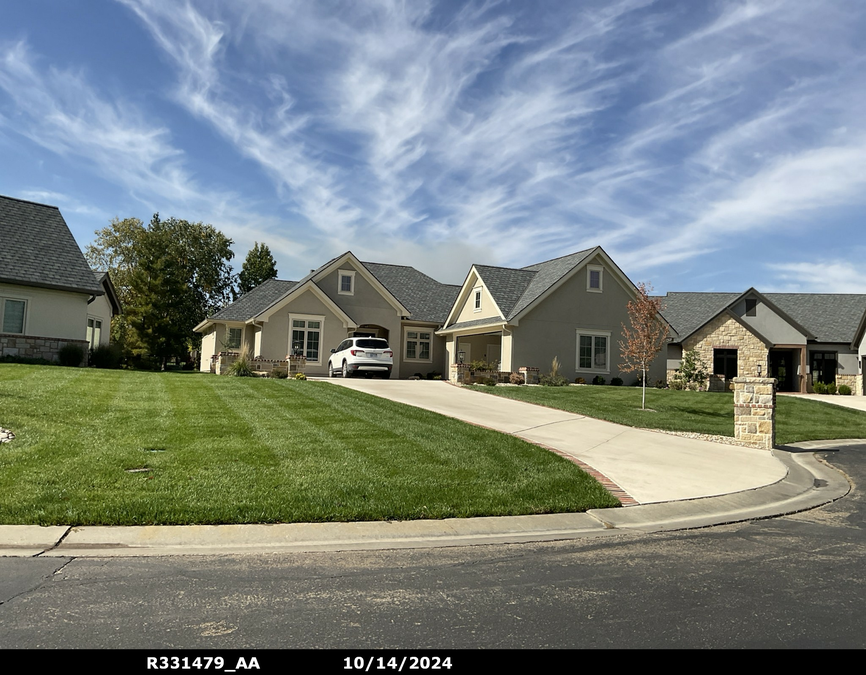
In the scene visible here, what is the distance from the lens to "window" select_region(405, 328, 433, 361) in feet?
114

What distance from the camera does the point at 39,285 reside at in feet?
79.4

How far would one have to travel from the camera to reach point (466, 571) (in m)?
5.14

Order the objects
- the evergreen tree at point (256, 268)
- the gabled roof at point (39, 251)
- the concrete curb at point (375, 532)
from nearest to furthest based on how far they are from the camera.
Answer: the concrete curb at point (375, 532)
the gabled roof at point (39, 251)
the evergreen tree at point (256, 268)

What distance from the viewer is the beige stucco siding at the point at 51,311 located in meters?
24.2

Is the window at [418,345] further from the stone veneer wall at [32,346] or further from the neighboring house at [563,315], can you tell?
the stone veneer wall at [32,346]

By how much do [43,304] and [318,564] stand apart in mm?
24611

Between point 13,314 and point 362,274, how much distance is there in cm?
1563

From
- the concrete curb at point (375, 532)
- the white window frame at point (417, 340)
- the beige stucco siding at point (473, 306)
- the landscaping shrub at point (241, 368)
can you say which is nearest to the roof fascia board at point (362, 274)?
the white window frame at point (417, 340)

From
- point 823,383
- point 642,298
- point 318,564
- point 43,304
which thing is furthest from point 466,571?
point 823,383

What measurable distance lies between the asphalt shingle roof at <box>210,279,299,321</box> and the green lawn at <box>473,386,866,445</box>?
15.3m

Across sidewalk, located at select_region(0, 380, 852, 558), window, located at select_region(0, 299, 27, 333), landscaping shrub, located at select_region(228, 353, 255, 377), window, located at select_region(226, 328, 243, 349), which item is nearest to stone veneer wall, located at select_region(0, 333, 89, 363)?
window, located at select_region(0, 299, 27, 333)

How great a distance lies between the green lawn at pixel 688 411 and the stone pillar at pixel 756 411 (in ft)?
3.92

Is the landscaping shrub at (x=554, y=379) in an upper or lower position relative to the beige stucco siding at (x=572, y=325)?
lower

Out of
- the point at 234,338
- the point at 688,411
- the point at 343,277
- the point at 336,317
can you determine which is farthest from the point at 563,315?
the point at 234,338
